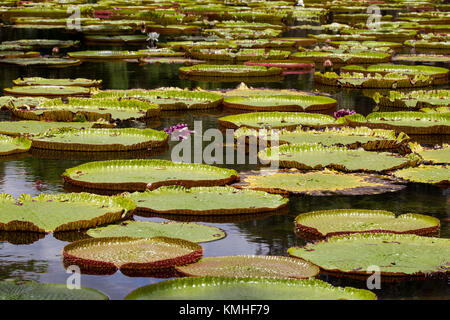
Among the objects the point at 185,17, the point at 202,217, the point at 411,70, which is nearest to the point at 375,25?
the point at 185,17

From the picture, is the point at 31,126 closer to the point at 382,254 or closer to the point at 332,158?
the point at 332,158

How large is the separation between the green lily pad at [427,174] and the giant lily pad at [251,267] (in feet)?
7.61

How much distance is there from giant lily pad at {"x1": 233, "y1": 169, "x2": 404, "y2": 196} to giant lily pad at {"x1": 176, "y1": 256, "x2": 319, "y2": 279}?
158 centimetres

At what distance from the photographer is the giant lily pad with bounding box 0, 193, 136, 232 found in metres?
5.29

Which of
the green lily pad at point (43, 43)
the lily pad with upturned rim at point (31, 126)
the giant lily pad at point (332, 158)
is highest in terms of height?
the green lily pad at point (43, 43)

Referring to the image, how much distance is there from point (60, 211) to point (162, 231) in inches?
30.2

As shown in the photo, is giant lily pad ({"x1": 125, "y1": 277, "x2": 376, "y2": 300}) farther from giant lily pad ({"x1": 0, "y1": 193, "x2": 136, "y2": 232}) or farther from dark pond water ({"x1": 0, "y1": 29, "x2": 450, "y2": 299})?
giant lily pad ({"x1": 0, "y1": 193, "x2": 136, "y2": 232})

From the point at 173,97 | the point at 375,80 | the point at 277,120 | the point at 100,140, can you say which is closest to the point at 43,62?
the point at 173,97

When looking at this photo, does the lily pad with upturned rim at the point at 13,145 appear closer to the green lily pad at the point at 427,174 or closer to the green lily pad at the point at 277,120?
the green lily pad at the point at 277,120

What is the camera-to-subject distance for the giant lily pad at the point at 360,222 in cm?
534

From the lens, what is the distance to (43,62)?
14484 mm

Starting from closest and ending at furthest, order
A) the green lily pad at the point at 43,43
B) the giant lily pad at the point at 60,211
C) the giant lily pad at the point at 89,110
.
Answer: the giant lily pad at the point at 60,211 < the giant lily pad at the point at 89,110 < the green lily pad at the point at 43,43

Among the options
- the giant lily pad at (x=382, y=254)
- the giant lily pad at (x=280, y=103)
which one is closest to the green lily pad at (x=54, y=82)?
the giant lily pad at (x=280, y=103)
